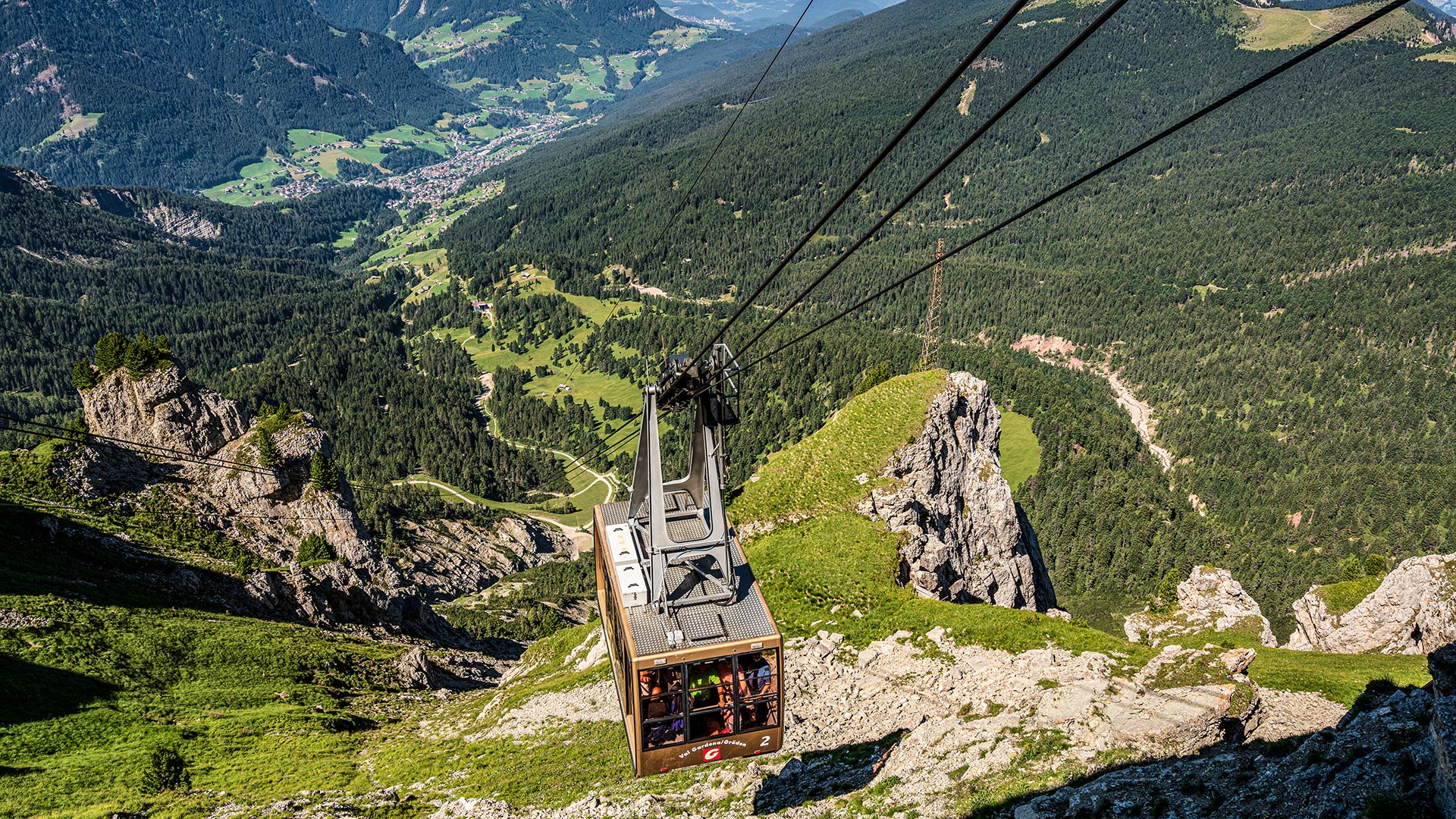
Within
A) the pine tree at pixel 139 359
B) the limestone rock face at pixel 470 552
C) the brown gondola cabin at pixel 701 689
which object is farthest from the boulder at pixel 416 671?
the limestone rock face at pixel 470 552

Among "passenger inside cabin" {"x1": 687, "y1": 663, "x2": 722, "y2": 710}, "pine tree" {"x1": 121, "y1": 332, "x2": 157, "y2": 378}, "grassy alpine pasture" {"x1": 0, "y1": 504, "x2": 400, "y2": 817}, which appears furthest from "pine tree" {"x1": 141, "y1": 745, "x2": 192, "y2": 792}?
"pine tree" {"x1": 121, "y1": 332, "x2": 157, "y2": 378}

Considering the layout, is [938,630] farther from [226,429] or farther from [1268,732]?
[226,429]

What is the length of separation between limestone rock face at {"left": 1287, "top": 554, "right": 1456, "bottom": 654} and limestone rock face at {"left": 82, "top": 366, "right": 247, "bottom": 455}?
336 ft

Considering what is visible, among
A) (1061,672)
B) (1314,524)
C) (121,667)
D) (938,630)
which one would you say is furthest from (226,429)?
(1314,524)

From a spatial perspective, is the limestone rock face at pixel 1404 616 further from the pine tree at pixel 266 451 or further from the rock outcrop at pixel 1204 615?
the pine tree at pixel 266 451

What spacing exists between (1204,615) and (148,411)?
99488 mm

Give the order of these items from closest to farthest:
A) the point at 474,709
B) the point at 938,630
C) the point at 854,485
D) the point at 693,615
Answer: the point at 693,615 < the point at 938,630 < the point at 474,709 < the point at 854,485

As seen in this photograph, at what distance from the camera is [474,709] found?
50375 millimetres

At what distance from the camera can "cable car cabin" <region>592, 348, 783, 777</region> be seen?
26453 millimetres

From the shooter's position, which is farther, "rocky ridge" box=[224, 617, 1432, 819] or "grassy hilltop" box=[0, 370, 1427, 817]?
"grassy hilltop" box=[0, 370, 1427, 817]

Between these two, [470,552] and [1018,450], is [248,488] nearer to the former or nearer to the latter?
[470,552]

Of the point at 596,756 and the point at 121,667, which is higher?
the point at 121,667

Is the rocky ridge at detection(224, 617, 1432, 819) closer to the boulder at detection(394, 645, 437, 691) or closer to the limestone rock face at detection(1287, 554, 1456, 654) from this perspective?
the boulder at detection(394, 645, 437, 691)

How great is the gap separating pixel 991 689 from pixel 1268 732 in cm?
1090
